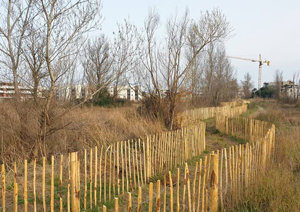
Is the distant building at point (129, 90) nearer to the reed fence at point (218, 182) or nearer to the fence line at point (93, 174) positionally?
the fence line at point (93, 174)

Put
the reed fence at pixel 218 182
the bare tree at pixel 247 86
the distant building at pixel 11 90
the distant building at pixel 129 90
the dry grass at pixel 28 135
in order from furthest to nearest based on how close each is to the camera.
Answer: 1. the bare tree at pixel 247 86
2. the distant building at pixel 129 90
3. the distant building at pixel 11 90
4. the dry grass at pixel 28 135
5. the reed fence at pixel 218 182

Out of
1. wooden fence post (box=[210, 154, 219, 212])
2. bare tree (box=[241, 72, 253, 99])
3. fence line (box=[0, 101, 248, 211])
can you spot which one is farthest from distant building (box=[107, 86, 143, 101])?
bare tree (box=[241, 72, 253, 99])

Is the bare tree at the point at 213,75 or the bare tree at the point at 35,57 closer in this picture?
the bare tree at the point at 35,57

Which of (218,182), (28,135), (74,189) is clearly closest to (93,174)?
(28,135)

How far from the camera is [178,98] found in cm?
923

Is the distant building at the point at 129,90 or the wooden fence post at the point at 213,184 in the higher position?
the distant building at the point at 129,90

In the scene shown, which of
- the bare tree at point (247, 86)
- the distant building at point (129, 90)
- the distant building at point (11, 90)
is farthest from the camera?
the bare tree at point (247, 86)

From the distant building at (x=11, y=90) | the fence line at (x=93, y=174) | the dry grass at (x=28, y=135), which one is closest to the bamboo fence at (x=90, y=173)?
the fence line at (x=93, y=174)

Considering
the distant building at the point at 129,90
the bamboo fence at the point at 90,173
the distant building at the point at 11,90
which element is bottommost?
the bamboo fence at the point at 90,173

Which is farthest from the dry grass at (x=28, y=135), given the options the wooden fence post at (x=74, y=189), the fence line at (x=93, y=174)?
the wooden fence post at (x=74, y=189)

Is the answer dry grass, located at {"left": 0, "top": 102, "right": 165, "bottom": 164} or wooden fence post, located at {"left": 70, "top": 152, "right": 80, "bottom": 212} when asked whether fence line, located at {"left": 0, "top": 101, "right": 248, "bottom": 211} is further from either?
dry grass, located at {"left": 0, "top": 102, "right": 165, "bottom": 164}

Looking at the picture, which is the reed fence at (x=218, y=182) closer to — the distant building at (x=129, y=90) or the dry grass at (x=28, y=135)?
the dry grass at (x=28, y=135)

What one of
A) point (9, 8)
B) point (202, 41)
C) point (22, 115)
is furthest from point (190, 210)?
point (202, 41)

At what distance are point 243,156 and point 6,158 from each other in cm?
460
